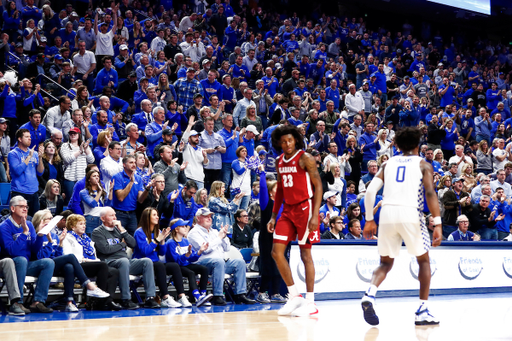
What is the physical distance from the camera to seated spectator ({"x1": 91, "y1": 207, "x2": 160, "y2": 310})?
8742 mm

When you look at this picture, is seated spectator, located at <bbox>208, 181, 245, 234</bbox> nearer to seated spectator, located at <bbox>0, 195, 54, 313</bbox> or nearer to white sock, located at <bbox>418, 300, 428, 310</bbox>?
seated spectator, located at <bbox>0, 195, 54, 313</bbox>

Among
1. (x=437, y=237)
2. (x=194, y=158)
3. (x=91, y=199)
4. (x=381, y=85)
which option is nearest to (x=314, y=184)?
(x=437, y=237)

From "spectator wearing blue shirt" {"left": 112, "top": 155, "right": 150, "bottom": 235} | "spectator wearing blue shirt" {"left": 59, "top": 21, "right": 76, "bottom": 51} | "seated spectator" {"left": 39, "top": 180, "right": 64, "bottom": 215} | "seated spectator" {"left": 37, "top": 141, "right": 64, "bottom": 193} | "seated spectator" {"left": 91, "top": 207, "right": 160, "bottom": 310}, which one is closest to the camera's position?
"seated spectator" {"left": 91, "top": 207, "right": 160, "bottom": 310}

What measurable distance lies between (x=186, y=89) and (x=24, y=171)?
539 cm

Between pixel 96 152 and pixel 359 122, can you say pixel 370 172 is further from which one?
pixel 96 152

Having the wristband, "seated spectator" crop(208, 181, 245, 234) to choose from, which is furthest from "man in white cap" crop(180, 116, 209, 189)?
the wristband

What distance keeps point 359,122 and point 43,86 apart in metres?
7.97

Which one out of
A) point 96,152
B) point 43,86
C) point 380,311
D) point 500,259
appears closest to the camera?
point 380,311

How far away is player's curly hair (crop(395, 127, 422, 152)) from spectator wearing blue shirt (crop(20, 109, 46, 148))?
741 centimetres

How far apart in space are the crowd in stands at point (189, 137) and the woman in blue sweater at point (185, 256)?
31mm

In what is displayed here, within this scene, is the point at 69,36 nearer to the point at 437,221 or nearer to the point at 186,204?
the point at 186,204

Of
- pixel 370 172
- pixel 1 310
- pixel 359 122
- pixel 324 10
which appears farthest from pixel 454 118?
pixel 1 310

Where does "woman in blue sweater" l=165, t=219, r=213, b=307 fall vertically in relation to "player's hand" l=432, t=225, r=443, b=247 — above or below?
below

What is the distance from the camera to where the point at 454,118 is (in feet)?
64.5
